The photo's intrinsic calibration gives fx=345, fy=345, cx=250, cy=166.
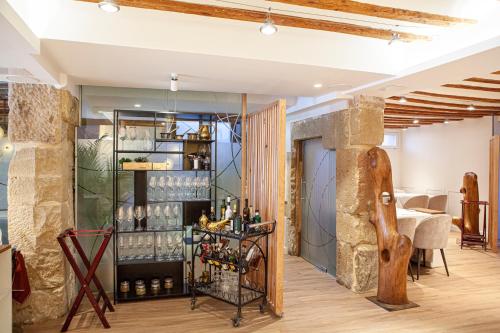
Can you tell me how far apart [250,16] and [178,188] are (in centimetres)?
213

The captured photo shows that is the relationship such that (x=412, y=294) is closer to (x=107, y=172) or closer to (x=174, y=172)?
(x=174, y=172)

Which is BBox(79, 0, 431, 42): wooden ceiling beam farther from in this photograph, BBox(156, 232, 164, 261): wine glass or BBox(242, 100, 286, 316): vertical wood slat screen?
BBox(156, 232, 164, 261): wine glass

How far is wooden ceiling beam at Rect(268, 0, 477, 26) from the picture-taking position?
231cm

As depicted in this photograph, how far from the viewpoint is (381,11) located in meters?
2.47

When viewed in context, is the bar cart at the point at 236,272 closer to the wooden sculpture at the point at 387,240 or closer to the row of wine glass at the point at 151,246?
the row of wine glass at the point at 151,246

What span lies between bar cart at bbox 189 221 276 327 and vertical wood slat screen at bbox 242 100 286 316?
104mm

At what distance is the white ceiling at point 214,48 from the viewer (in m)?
2.51

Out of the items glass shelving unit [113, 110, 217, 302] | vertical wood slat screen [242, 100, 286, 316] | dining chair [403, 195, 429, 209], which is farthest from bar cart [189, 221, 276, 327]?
dining chair [403, 195, 429, 209]

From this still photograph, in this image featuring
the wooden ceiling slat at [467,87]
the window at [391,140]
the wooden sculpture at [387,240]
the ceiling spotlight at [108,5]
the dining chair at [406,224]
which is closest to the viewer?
the ceiling spotlight at [108,5]

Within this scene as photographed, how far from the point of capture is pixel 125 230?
12.3ft

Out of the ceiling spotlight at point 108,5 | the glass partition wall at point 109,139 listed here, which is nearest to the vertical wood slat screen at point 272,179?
the glass partition wall at point 109,139

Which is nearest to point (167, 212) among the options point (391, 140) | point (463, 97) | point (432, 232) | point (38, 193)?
point (38, 193)

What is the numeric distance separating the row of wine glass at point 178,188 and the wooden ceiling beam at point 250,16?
1.95 m

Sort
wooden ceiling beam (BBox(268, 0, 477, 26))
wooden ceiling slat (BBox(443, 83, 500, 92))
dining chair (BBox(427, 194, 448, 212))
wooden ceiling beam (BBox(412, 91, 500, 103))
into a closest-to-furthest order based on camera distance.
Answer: wooden ceiling beam (BBox(268, 0, 477, 26))
wooden ceiling slat (BBox(443, 83, 500, 92))
wooden ceiling beam (BBox(412, 91, 500, 103))
dining chair (BBox(427, 194, 448, 212))
